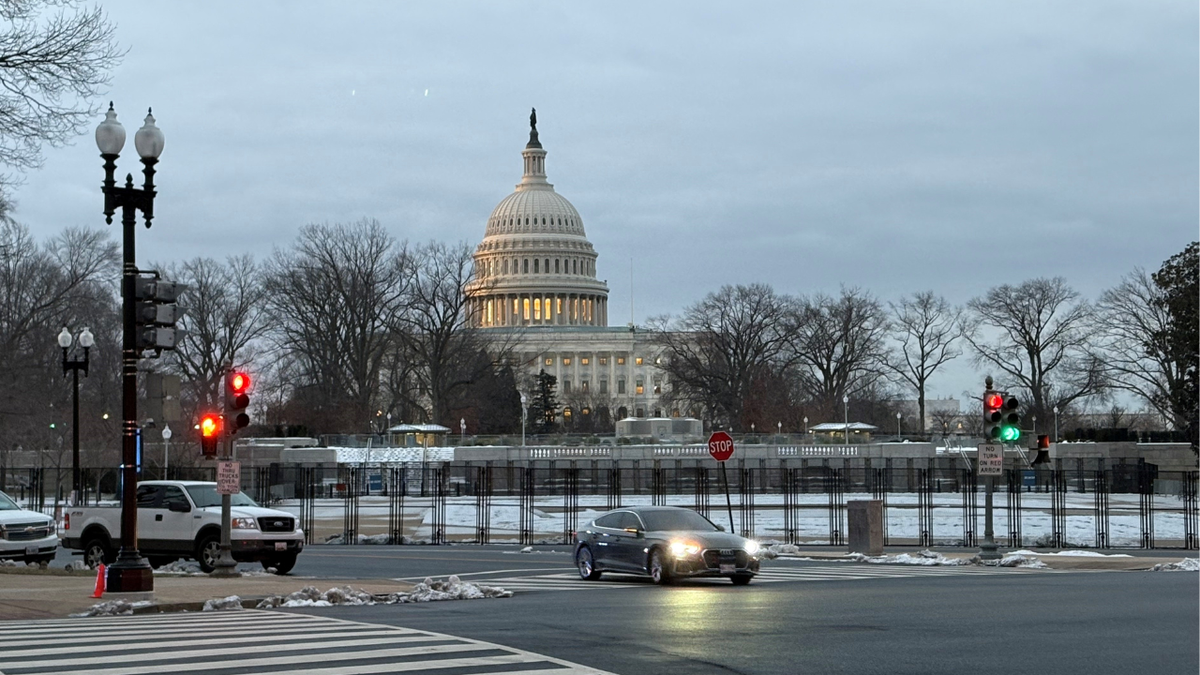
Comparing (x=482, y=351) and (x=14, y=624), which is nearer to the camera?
(x=14, y=624)

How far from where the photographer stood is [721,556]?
2456 centimetres

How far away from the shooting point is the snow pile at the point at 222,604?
19469 millimetres

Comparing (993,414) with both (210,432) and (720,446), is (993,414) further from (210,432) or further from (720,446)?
(210,432)

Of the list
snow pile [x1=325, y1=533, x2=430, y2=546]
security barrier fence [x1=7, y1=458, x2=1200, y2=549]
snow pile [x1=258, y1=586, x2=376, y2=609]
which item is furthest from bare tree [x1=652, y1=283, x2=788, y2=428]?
snow pile [x1=258, y1=586, x2=376, y2=609]

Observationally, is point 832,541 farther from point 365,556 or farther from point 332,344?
point 332,344

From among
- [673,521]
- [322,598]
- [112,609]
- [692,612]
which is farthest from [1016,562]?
[112,609]

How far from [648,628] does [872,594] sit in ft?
19.3

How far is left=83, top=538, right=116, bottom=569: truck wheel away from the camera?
29.4m

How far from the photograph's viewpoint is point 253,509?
2856cm

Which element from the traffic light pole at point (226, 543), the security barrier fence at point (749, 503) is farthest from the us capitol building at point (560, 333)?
the traffic light pole at point (226, 543)

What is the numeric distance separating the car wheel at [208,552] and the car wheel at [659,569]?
→ 793cm

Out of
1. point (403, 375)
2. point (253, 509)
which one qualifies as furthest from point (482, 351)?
point (253, 509)

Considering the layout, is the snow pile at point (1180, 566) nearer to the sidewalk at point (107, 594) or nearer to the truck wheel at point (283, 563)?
the sidewalk at point (107, 594)

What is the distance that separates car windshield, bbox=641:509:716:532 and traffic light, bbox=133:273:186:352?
878cm
